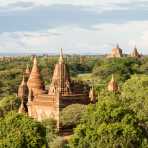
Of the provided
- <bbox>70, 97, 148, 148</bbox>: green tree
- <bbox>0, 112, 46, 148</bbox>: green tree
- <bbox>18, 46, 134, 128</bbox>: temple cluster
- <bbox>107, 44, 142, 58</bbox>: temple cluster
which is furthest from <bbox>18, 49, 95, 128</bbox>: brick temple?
<bbox>107, 44, 142, 58</bbox>: temple cluster

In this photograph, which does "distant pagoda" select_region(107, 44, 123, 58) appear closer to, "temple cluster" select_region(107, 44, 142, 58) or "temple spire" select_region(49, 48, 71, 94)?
"temple cluster" select_region(107, 44, 142, 58)

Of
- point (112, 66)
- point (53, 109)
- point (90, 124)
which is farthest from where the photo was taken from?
point (112, 66)

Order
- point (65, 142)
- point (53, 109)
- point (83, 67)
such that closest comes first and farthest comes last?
point (65, 142) < point (53, 109) < point (83, 67)

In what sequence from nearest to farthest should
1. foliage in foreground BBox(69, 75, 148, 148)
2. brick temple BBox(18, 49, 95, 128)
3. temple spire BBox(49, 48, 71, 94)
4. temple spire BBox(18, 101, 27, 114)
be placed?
foliage in foreground BBox(69, 75, 148, 148) → brick temple BBox(18, 49, 95, 128) → temple spire BBox(49, 48, 71, 94) → temple spire BBox(18, 101, 27, 114)

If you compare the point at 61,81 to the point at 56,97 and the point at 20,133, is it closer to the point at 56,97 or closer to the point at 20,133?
the point at 56,97

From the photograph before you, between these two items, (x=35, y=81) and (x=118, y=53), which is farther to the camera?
(x=118, y=53)

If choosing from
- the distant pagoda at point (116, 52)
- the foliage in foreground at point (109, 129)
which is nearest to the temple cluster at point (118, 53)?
the distant pagoda at point (116, 52)

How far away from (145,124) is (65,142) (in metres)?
7.78

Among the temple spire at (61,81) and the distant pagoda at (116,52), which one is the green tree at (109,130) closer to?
the temple spire at (61,81)

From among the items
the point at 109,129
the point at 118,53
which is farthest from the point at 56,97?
the point at 118,53

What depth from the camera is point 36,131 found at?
1828 inches

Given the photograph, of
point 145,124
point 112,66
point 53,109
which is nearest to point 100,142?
point 145,124

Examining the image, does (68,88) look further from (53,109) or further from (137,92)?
(137,92)

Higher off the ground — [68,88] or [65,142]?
[68,88]
